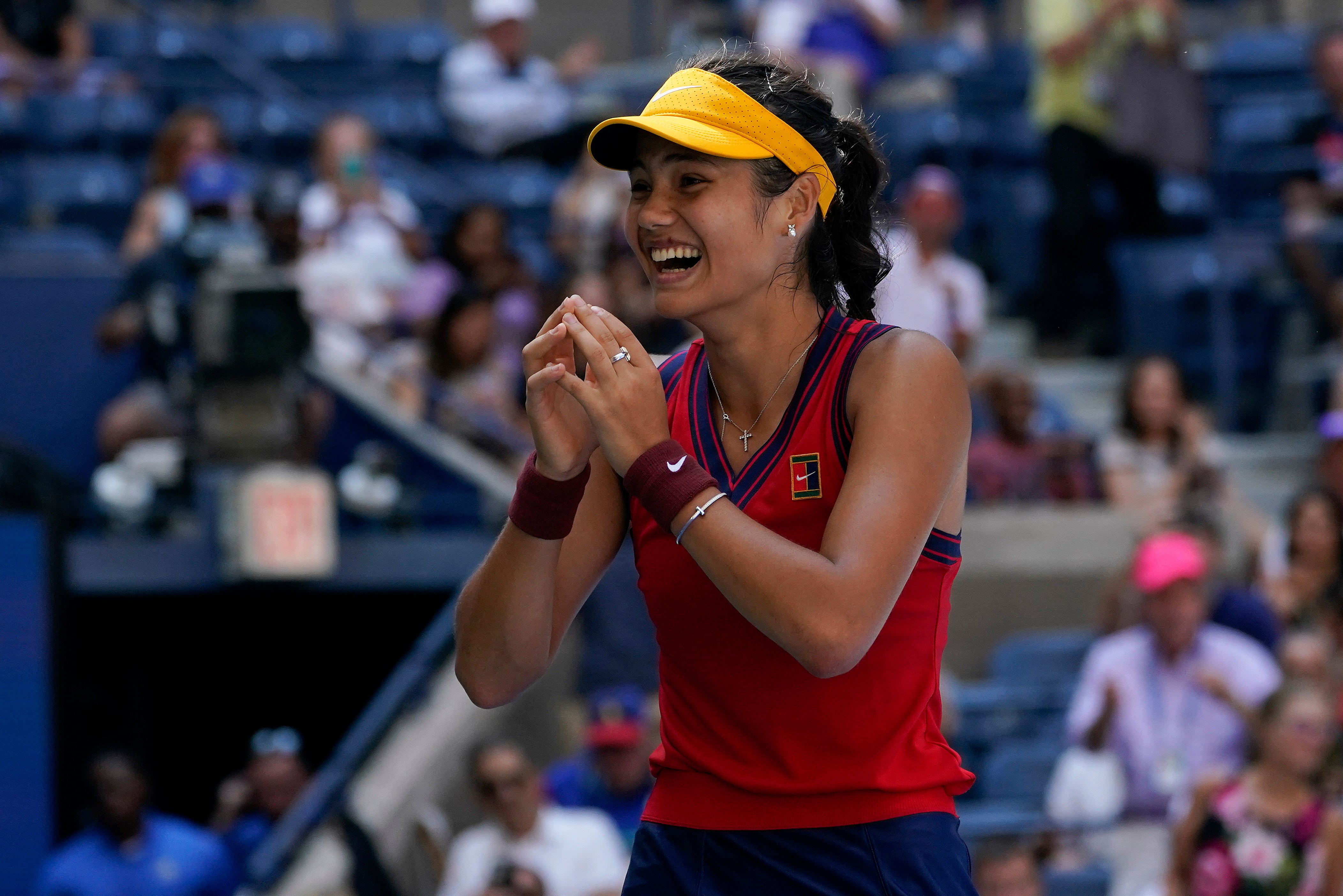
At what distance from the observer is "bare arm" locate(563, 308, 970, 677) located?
6.89 feet

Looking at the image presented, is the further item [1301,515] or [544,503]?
[1301,515]

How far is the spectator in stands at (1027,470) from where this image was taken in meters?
8.12

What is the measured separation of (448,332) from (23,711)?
2.51m

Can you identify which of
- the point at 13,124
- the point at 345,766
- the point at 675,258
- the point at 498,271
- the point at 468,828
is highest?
the point at 675,258

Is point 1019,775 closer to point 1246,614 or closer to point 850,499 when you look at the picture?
point 1246,614

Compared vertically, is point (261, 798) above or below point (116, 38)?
below

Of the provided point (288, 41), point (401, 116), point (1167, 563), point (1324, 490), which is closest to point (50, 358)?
point (401, 116)

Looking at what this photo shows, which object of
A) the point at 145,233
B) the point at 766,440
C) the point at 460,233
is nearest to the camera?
the point at 766,440

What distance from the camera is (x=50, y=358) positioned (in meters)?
9.43

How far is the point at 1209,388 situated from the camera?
9125 millimetres

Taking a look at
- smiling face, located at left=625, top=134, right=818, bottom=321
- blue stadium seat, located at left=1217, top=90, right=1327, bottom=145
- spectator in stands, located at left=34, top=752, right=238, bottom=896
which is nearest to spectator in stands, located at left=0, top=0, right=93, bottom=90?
spectator in stands, located at left=34, top=752, right=238, bottom=896

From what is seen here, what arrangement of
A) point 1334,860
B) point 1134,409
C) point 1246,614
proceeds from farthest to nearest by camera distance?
point 1134,409, point 1246,614, point 1334,860

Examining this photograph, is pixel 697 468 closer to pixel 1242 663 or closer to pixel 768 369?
pixel 768 369

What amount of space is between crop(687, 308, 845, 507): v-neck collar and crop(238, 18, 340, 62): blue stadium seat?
1062 centimetres
